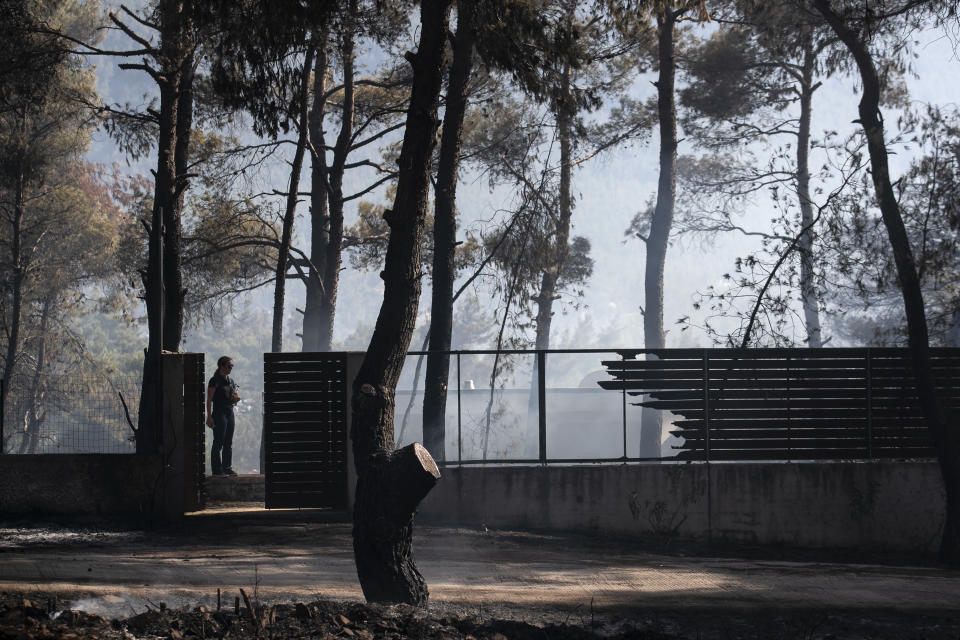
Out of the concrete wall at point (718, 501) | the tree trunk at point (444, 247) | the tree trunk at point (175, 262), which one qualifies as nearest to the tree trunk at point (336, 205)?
the tree trunk at point (175, 262)

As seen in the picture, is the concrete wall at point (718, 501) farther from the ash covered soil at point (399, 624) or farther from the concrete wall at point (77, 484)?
the ash covered soil at point (399, 624)

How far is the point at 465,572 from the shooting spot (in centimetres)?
743

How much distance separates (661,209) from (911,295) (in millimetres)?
10865

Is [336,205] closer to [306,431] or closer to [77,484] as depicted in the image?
[306,431]

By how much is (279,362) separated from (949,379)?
8650 millimetres

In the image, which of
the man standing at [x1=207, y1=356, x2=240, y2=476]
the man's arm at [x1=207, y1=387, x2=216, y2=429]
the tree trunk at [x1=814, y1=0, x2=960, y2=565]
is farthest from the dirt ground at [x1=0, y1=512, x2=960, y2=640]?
the man standing at [x1=207, y1=356, x2=240, y2=476]

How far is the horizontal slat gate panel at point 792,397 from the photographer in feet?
36.7

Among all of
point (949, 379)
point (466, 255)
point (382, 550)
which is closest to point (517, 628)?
point (382, 550)

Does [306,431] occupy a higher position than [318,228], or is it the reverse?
[318,228]

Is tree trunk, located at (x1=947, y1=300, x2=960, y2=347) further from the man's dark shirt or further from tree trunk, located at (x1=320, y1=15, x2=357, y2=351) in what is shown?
tree trunk, located at (x1=320, y1=15, x2=357, y2=351)

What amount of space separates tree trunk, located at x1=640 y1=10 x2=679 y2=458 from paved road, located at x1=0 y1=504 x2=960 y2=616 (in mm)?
10957

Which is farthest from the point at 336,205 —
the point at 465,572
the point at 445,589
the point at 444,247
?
the point at 445,589

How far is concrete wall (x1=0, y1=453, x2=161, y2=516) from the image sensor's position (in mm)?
10078

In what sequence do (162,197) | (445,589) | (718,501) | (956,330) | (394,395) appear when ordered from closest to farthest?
(394,395) → (445,589) → (718,501) → (162,197) → (956,330)
